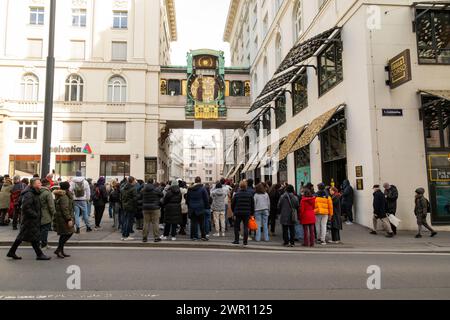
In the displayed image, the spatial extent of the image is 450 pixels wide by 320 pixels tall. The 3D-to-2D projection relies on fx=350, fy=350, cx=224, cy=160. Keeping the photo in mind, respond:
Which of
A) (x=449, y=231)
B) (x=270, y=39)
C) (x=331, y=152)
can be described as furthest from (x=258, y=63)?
(x=449, y=231)

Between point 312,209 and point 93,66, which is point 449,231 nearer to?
point 312,209

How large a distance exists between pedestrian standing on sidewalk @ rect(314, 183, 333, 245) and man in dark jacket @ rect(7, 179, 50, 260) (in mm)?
7228

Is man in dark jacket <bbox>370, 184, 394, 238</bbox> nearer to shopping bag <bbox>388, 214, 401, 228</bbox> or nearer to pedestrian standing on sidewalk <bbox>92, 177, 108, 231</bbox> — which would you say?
shopping bag <bbox>388, 214, 401, 228</bbox>

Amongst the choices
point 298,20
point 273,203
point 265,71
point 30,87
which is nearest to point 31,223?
point 273,203

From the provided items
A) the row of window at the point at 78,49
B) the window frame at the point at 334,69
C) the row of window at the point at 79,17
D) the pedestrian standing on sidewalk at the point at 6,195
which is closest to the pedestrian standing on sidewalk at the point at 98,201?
the pedestrian standing on sidewalk at the point at 6,195

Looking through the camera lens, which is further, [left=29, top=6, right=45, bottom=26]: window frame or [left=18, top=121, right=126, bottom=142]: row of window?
[left=29, top=6, right=45, bottom=26]: window frame

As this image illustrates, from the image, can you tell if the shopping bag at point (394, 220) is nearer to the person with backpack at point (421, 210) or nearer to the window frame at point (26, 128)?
the person with backpack at point (421, 210)

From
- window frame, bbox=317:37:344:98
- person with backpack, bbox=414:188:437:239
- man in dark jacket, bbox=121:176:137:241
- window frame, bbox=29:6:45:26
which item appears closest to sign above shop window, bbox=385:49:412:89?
window frame, bbox=317:37:344:98

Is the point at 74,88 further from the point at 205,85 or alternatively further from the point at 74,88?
the point at 205,85

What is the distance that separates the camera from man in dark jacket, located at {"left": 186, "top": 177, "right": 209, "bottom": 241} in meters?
10.6

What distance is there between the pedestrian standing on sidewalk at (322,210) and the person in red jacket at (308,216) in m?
0.35

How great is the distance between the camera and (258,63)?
33844 mm

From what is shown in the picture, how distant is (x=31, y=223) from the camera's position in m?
7.79
